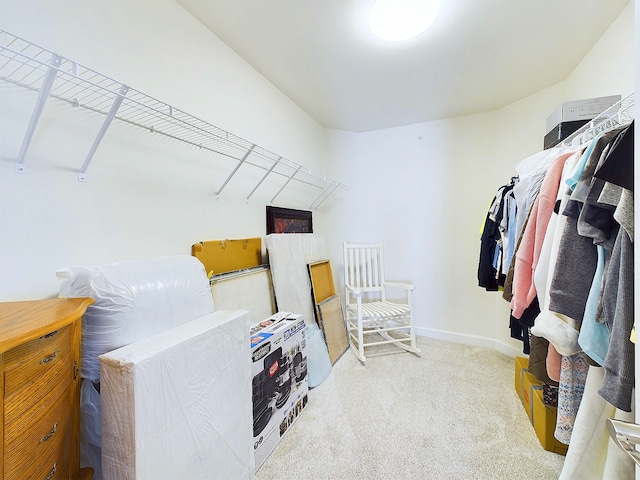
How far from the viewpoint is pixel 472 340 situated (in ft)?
8.27

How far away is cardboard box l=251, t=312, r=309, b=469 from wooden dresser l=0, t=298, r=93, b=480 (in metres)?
0.65

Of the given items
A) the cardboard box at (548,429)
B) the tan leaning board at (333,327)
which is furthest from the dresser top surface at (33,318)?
the cardboard box at (548,429)

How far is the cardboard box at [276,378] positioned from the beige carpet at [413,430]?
0.27ft

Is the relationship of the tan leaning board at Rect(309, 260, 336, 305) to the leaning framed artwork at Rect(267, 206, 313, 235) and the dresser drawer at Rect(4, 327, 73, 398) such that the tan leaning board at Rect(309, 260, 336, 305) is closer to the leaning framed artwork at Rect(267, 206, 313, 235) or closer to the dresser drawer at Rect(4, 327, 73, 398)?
the leaning framed artwork at Rect(267, 206, 313, 235)

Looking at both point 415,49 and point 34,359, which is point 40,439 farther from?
point 415,49

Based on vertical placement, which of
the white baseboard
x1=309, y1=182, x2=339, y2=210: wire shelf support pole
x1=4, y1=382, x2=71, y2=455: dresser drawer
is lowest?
the white baseboard

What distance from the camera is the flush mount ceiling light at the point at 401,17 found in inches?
48.5

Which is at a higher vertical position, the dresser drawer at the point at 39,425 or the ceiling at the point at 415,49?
the ceiling at the point at 415,49

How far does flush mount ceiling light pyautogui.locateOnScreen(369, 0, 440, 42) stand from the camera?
1232 mm

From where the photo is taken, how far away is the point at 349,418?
150 centimetres

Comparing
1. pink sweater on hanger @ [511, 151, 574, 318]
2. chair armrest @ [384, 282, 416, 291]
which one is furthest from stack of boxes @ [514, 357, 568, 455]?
chair armrest @ [384, 282, 416, 291]

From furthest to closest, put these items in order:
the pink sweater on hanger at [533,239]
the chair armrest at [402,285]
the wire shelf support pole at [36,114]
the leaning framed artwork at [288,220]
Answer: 1. the chair armrest at [402,285]
2. the leaning framed artwork at [288,220]
3. the pink sweater on hanger at [533,239]
4. the wire shelf support pole at [36,114]

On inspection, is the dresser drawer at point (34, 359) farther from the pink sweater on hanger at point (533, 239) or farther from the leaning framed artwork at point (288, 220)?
the pink sweater on hanger at point (533, 239)

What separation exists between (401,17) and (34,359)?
1956 millimetres
